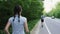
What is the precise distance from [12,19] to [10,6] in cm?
1629

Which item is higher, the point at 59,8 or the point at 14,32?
the point at 14,32

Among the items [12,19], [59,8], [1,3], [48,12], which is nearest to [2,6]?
[1,3]

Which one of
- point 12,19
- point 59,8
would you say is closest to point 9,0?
point 12,19

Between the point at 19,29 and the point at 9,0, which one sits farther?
the point at 9,0

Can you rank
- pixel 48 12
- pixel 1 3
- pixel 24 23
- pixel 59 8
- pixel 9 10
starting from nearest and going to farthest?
pixel 24 23, pixel 1 3, pixel 9 10, pixel 59 8, pixel 48 12

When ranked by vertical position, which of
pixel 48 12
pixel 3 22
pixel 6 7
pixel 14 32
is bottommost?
pixel 48 12

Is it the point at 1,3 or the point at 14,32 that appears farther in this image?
the point at 1,3

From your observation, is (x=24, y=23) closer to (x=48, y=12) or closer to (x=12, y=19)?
(x=12, y=19)

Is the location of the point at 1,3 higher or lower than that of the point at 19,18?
lower

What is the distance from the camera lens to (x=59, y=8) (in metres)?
123

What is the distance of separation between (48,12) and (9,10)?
157586 mm

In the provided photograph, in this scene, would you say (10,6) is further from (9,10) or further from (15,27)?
(15,27)

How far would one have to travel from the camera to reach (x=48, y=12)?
179 meters

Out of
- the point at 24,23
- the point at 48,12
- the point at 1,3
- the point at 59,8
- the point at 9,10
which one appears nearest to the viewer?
the point at 24,23
